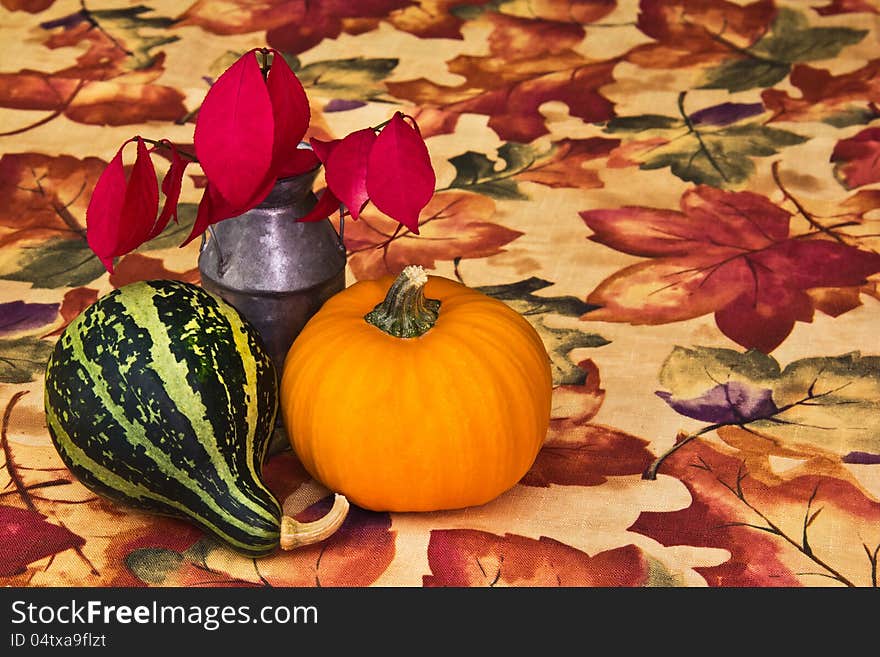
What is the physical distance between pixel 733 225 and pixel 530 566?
408 mm

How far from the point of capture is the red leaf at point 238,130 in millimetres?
548

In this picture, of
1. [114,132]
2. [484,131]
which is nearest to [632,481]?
[484,131]

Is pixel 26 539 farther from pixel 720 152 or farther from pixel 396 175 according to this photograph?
pixel 720 152

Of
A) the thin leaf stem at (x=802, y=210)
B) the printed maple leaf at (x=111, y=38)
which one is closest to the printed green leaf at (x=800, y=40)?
the thin leaf stem at (x=802, y=210)

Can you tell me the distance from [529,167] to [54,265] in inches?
14.8

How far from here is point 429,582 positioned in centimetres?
57

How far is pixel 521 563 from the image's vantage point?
583mm

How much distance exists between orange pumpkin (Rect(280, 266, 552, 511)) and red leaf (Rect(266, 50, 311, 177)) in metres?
0.08

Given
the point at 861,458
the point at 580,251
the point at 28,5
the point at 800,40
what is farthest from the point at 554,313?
the point at 28,5

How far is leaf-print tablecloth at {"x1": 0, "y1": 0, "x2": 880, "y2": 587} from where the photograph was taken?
1.95 feet

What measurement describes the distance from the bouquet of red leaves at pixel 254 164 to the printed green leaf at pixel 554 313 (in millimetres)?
200

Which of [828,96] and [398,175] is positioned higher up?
[398,175]

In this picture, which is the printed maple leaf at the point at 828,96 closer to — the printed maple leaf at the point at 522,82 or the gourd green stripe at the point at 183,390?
the printed maple leaf at the point at 522,82

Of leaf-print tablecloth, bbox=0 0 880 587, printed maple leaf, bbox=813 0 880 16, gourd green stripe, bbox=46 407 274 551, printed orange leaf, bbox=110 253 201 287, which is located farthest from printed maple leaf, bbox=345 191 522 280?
printed maple leaf, bbox=813 0 880 16
